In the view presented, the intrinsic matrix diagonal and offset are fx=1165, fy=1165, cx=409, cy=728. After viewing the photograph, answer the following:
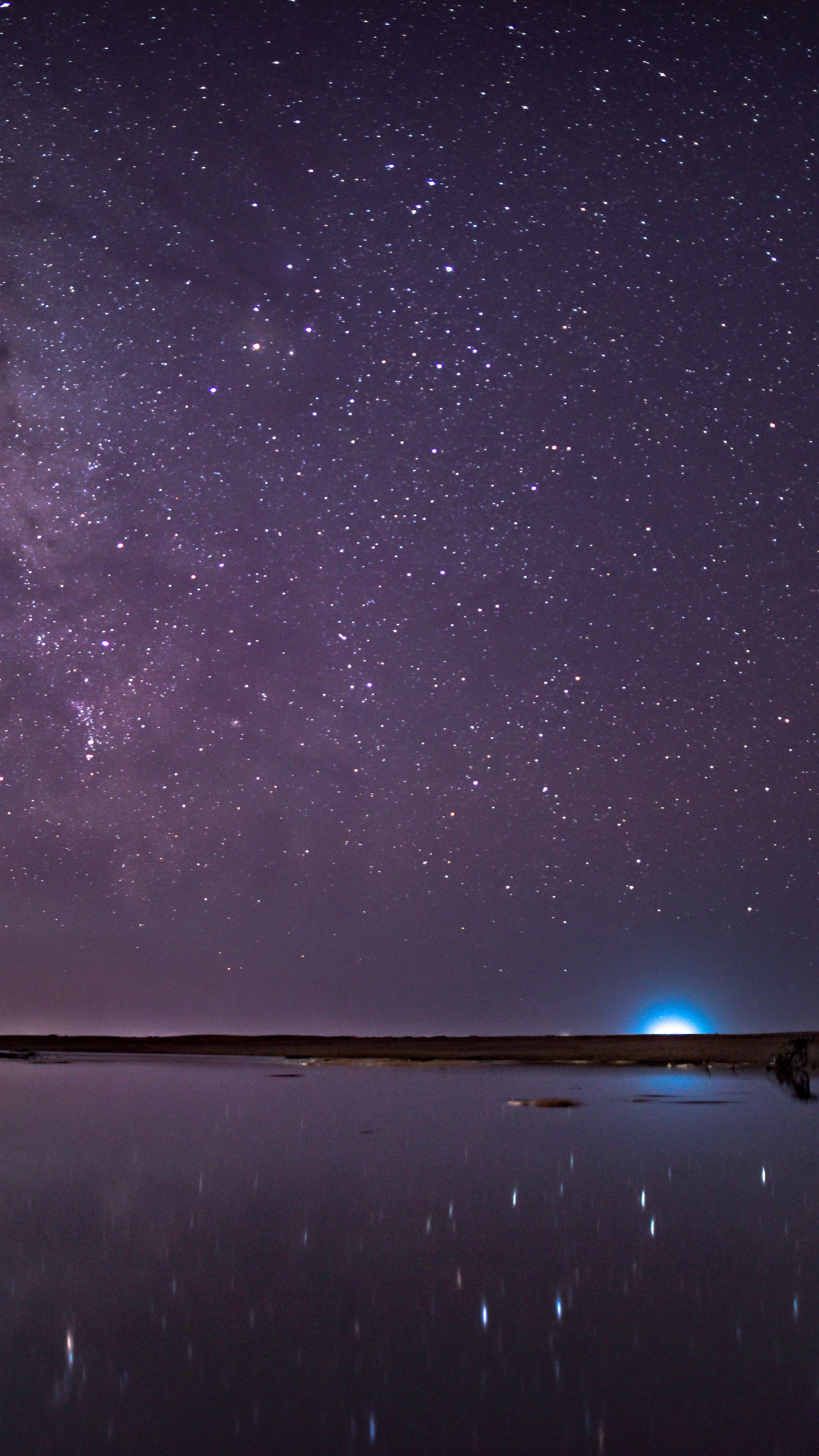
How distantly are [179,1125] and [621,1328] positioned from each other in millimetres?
18236

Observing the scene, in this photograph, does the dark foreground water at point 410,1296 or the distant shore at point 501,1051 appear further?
the distant shore at point 501,1051

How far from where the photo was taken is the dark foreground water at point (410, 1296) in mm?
6441

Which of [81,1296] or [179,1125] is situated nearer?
[81,1296]

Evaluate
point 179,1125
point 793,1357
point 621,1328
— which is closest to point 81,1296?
point 621,1328

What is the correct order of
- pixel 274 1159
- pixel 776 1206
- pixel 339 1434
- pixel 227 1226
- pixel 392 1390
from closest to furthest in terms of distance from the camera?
pixel 339 1434 < pixel 392 1390 < pixel 227 1226 < pixel 776 1206 < pixel 274 1159

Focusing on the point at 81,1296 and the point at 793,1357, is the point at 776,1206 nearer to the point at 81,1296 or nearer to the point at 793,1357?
the point at 793,1357

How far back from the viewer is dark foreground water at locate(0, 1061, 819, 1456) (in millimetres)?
6441

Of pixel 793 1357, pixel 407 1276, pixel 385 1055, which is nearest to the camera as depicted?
pixel 793 1357

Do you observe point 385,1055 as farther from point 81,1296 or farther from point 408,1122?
point 81,1296

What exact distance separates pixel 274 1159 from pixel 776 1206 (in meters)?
8.06

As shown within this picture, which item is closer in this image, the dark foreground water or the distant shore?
the dark foreground water

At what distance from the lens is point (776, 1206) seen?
45.0ft

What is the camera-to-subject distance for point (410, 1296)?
9.30m

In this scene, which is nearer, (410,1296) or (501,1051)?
(410,1296)
